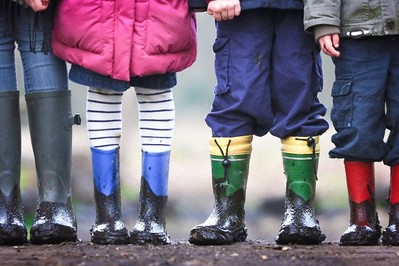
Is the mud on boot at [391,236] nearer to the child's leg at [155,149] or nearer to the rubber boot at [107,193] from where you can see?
the child's leg at [155,149]

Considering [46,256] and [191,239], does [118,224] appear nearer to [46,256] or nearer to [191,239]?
[191,239]

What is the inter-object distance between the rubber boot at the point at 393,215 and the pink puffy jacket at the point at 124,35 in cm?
76

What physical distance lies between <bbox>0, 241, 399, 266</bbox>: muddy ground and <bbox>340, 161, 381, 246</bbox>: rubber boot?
117 millimetres

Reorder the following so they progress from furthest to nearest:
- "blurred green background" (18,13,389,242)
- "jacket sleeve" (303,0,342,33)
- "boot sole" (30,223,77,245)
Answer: "blurred green background" (18,13,389,242) < "boot sole" (30,223,77,245) < "jacket sleeve" (303,0,342,33)

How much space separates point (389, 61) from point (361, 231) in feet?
1.75

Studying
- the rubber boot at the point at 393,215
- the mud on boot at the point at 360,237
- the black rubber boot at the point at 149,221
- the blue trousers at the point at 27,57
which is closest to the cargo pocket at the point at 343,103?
the rubber boot at the point at 393,215

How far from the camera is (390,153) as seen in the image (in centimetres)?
377

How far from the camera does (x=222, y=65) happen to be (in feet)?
12.5

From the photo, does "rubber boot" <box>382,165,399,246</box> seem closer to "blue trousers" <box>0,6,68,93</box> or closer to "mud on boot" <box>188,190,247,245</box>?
"mud on boot" <box>188,190,247,245</box>

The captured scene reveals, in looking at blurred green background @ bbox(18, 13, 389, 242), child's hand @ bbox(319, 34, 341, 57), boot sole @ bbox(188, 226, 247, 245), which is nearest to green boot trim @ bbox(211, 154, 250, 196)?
boot sole @ bbox(188, 226, 247, 245)

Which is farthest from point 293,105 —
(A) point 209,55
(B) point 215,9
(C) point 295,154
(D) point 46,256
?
(A) point 209,55

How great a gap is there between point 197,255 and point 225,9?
789 millimetres

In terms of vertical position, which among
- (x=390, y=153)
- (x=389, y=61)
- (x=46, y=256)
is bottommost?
(x=46, y=256)

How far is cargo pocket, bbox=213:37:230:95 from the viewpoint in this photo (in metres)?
3.80
